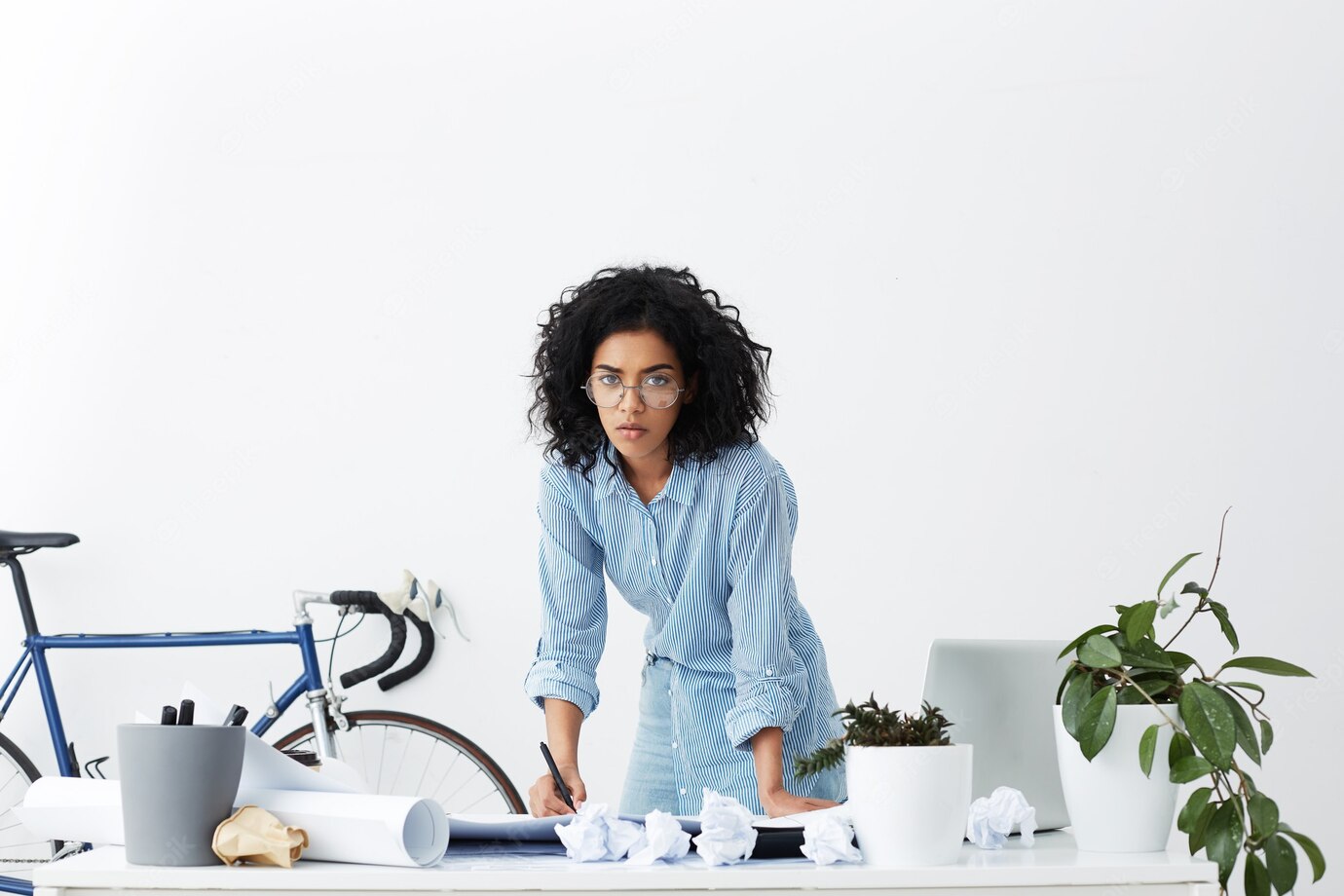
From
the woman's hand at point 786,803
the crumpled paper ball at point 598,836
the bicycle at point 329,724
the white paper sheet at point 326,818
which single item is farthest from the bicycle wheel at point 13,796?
the crumpled paper ball at point 598,836

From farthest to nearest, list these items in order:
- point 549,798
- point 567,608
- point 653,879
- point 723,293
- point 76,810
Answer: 1. point 723,293
2. point 567,608
3. point 549,798
4. point 76,810
5. point 653,879

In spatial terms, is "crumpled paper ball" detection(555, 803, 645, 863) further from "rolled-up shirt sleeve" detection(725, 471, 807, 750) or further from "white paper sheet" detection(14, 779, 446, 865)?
"rolled-up shirt sleeve" detection(725, 471, 807, 750)

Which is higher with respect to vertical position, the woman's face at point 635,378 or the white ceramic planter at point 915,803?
the woman's face at point 635,378

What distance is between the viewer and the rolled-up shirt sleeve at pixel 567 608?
1531 millimetres

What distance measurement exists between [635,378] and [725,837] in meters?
0.62

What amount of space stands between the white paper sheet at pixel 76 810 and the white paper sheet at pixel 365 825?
0.41 feet

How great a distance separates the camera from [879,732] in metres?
0.97

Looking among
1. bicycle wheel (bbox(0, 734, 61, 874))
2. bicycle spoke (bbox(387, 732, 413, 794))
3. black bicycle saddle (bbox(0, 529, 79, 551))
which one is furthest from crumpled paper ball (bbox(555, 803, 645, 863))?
bicycle wheel (bbox(0, 734, 61, 874))

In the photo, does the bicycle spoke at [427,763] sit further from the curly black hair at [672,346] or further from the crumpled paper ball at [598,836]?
the crumpled paper ball at [598,836]

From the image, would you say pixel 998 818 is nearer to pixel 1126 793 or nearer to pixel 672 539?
pixel 1126 793

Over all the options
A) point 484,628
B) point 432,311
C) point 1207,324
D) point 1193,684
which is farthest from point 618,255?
point 1193,684

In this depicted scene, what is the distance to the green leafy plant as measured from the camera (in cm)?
100

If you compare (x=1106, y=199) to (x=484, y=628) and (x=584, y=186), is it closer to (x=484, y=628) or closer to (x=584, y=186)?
(x=584, y=186)

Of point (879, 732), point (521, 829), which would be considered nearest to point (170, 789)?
point (521, 829)
